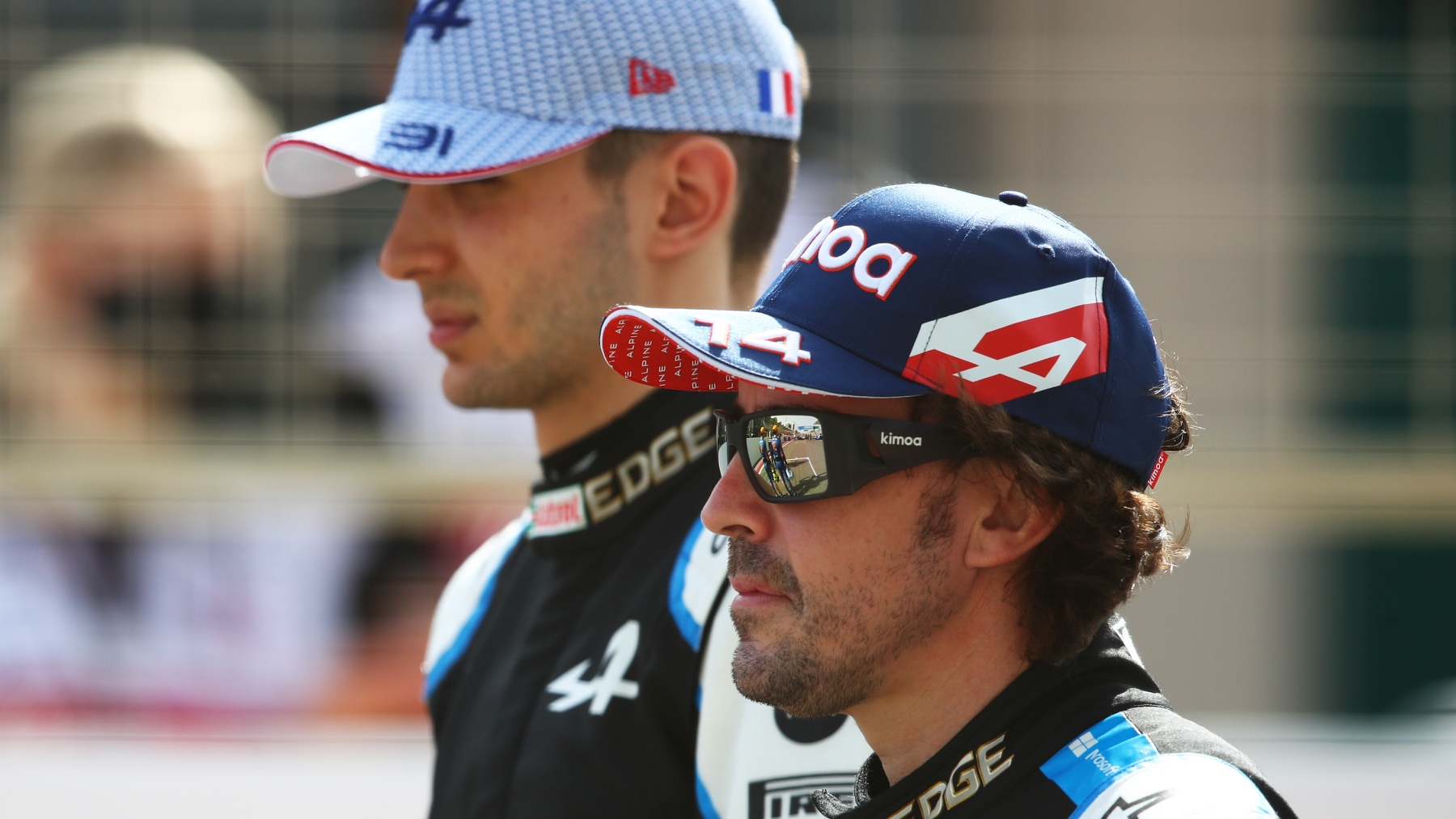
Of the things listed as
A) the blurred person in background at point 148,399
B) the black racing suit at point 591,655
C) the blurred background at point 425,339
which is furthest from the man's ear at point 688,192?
the blurred person in background at point 148,399

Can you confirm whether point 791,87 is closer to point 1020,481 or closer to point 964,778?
point 1020,481

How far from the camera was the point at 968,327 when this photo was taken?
156 centimetres

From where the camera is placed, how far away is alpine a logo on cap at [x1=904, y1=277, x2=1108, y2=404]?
1.55m

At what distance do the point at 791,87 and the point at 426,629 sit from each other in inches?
181

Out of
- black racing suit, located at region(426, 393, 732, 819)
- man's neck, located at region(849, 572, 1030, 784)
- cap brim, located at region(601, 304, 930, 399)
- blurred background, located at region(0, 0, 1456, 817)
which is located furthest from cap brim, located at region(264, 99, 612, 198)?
blurred background, located at region(0, 0, 1456, 817)

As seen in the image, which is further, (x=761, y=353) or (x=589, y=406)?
(x=589, y=406)

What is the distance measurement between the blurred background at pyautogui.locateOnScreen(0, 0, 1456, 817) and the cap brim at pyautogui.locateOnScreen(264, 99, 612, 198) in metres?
3.21

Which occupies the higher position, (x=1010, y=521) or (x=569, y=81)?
(x=569, y=81)

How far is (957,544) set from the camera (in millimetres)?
1596

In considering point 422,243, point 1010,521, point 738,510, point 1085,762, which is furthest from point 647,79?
point 1085,762

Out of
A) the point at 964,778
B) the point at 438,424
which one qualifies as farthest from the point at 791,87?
the point at 438,424

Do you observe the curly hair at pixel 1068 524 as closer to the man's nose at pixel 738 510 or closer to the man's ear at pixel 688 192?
the man's nose at pixel 738 510

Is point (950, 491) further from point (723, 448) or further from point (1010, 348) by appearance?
point (723, 448)

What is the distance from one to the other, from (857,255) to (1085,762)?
53 cm
